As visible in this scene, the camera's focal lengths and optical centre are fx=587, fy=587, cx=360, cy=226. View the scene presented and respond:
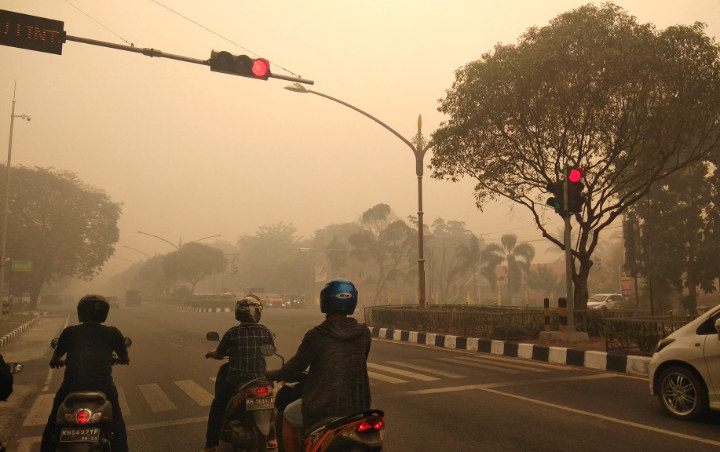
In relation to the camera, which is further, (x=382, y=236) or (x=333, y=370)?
(x=382, y=236)

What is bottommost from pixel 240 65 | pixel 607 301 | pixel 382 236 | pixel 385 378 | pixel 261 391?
pixel 385 378

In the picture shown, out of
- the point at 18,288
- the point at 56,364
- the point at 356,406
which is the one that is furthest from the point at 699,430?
the point at 18,288

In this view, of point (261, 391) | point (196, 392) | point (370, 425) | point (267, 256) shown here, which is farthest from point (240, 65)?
point (267, 256)

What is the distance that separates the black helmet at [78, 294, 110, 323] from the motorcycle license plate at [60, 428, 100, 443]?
0.90 m

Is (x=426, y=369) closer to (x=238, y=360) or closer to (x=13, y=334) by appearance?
(x=238, y=360)

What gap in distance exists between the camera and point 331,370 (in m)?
3.47

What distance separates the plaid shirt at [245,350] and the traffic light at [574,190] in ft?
31.4

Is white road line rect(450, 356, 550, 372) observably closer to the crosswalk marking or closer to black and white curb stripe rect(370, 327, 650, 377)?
black and white curb stripe rect(370, 327, 650, 377)

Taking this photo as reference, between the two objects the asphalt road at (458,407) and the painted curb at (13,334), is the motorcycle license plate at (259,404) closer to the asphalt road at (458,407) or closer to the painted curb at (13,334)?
the asphalt road at (458,407)

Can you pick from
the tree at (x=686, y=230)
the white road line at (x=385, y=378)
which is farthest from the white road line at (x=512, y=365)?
the tree at (x=686, y=230)

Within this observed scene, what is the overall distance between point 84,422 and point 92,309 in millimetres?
922

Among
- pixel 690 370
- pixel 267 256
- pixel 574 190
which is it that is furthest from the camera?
pixel 267 256

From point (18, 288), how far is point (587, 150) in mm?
57033

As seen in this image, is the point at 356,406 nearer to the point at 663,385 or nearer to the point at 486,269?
the point at 663,385
